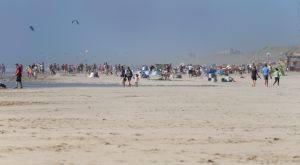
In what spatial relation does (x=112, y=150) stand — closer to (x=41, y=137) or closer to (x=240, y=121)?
(x=41, y=137)

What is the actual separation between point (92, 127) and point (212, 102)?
887 cm

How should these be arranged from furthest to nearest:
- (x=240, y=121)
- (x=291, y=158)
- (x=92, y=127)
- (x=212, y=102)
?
1. (x=212, y=102)
2. (x=240, y=121)
3. (x=92, y=127)
4. (x=291, y=158)

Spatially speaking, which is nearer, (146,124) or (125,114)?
(146,124)

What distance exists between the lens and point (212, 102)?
21.5 meters

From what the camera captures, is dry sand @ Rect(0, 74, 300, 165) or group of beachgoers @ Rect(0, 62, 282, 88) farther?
group of beachgoers @ Rect(0, 62, 282, 88)

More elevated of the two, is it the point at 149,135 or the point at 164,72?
the point at 164,72

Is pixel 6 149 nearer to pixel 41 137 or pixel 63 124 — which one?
pixel 41 137

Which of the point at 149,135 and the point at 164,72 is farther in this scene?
the point at 164,72

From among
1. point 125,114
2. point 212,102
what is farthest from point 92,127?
point 212,102

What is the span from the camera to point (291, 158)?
9.40 m

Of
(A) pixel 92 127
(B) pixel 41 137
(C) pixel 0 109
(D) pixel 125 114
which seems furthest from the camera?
(C) pixel 0 109

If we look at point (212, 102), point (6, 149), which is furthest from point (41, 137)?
point (212, 102)

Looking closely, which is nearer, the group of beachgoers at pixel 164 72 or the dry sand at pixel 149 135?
the dry sand at pixel 149 135

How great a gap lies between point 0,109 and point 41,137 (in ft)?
24.7
